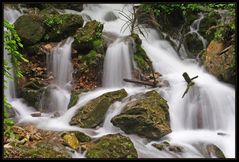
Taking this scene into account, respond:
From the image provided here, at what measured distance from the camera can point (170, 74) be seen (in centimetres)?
943

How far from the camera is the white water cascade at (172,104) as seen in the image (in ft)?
21.0

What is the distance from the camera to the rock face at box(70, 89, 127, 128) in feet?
22.9

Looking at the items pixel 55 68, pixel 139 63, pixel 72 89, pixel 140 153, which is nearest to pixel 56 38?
pixel 55 68

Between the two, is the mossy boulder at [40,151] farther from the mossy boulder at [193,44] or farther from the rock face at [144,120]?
the mossy boulder at [193,44]

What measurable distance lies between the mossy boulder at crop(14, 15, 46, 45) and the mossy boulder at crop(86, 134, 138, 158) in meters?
5.12

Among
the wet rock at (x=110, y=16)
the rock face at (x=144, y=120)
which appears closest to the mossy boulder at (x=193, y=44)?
the wet rock at (x=110, y=16)

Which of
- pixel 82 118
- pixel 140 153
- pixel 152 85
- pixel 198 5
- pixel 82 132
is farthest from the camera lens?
pixel 198 5

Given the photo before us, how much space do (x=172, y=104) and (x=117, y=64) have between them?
7.46 ft

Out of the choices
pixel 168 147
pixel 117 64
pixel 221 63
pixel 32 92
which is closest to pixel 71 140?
pixel 168 147

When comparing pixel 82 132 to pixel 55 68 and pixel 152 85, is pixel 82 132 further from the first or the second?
pixel 55 68

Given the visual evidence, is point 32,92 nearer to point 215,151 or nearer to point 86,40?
point 86,40

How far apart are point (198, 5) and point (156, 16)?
141 centimetres

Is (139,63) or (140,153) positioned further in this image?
(139,63)

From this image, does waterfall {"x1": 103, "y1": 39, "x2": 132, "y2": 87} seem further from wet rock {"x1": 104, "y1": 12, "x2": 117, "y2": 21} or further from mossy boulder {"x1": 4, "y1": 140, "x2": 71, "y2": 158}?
mossy boulder {"x1": 4, "y1": 140, "x2": 71, "y2": 158}
